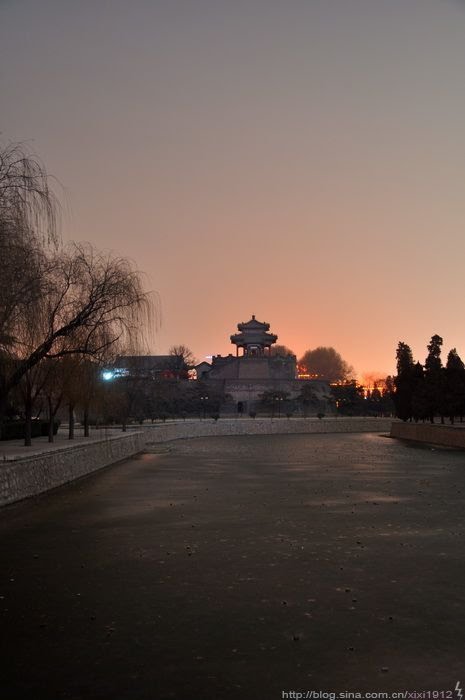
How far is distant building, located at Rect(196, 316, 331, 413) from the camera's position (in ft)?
331

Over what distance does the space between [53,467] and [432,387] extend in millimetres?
36709

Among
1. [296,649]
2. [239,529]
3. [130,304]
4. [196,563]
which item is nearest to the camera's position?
[296,649]

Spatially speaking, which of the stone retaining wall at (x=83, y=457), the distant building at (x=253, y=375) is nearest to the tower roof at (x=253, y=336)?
the distant building at (x=253, y=375)

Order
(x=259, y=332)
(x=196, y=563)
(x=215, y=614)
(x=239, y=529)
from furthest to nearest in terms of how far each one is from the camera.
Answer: (x=259, y=332)
(x=239, y=529)
(x=196, y=563)
(x=215, y=614)

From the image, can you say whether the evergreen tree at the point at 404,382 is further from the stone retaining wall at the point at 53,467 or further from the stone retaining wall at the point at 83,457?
the stone retaining wall at the point at 53,467

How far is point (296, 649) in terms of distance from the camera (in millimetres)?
5988

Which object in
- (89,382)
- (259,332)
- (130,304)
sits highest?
(259,332)

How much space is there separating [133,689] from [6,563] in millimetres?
5210

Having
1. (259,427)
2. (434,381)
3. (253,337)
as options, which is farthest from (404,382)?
(253,337)

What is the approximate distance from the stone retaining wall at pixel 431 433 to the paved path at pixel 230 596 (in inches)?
891

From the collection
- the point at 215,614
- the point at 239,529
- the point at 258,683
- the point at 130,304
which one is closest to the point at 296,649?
the point at 258,683

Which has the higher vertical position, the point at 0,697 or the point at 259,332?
the point at 259,332

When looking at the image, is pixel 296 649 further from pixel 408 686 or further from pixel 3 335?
pixel 3 335

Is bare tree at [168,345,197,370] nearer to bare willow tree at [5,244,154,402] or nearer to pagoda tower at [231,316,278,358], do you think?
pagoda tower at [231,316,278,358]
